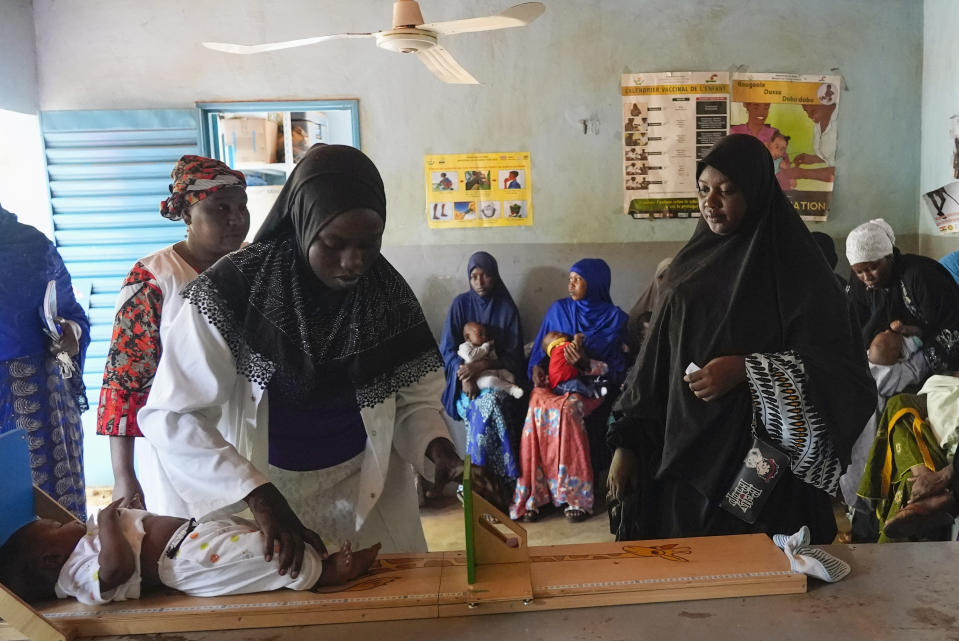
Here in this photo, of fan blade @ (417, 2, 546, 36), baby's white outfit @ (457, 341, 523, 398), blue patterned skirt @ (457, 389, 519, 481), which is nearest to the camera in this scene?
fan blade @ (417, 2, 546, 36)

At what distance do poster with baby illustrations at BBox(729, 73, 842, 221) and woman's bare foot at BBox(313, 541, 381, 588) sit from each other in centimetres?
441

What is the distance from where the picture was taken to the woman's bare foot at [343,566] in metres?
1.38

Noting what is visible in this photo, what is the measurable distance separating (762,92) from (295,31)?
3.18 m

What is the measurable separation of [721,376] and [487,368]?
9.76 feet

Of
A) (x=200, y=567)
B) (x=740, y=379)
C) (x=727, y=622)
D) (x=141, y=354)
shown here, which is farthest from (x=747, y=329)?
(x=141, y=354)

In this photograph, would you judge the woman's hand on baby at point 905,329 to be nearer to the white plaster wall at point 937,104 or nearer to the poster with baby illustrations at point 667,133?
the white plaster wall at point 937,104

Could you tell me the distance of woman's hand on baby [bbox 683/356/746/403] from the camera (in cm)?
177

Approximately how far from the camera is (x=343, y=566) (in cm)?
138

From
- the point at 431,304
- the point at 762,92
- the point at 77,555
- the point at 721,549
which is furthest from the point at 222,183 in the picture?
the point at 762,92

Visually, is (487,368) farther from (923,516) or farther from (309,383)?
(309,383)

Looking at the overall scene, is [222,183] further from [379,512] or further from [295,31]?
[295,31]

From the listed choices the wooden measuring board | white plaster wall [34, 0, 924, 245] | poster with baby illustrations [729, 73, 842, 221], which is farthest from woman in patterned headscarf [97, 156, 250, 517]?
poster with baby illustrations [729, 73, 842, 221]

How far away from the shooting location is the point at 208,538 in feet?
4.48

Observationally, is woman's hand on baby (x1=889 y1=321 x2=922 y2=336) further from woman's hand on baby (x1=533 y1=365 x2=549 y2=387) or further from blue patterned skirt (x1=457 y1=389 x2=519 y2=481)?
blue patterned skirt (x1=457 y1=389 x2=519 y2=481)
